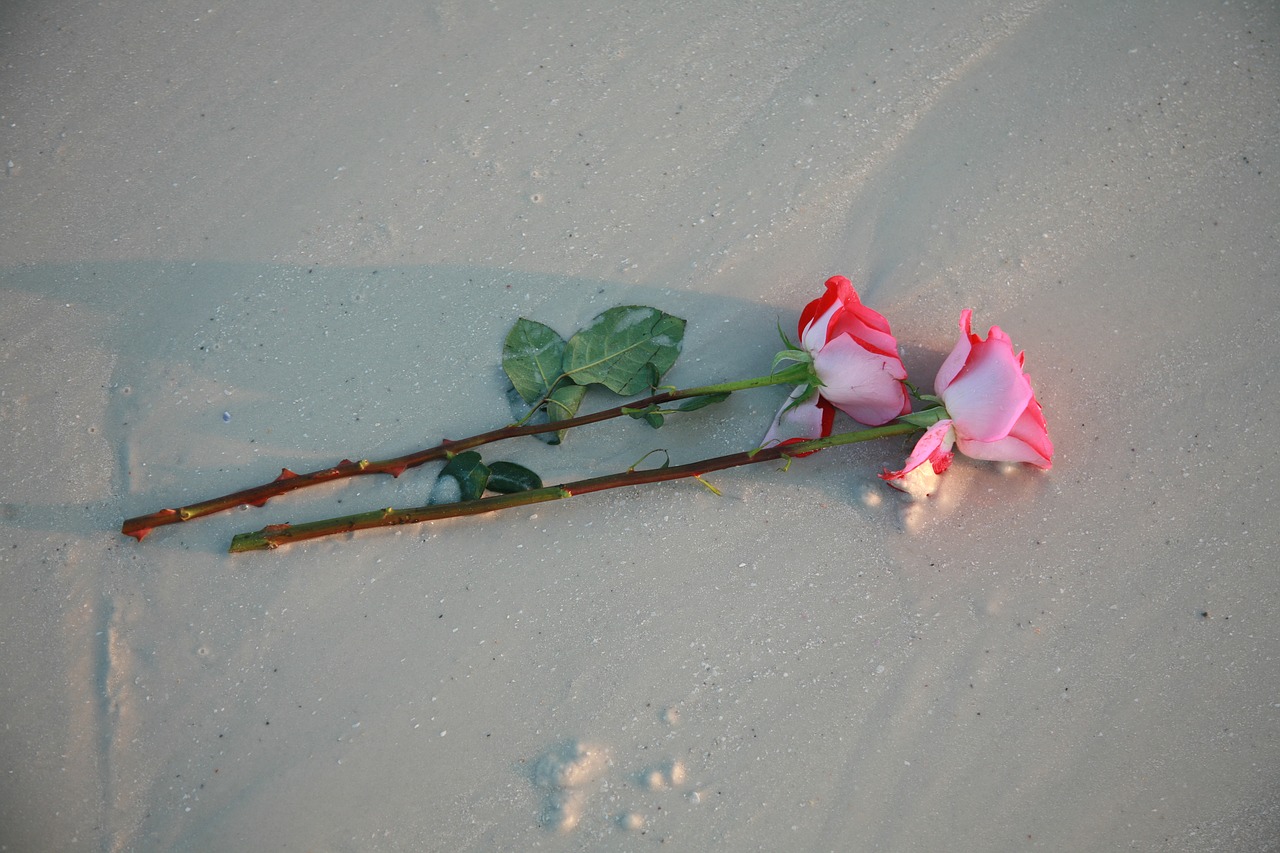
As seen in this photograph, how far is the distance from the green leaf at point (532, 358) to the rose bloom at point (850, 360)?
A: 25cm

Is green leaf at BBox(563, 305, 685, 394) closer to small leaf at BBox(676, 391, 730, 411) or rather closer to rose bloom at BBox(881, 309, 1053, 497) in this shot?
small leaf at BBox(676, 391, 730, 411)

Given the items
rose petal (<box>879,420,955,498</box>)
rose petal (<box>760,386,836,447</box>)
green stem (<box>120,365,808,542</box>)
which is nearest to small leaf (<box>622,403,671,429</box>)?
green stem (<box>120,365,808,542</box>)

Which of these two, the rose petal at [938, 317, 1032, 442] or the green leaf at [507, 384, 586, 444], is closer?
the rose petal at [938, 317, 1032, 442]

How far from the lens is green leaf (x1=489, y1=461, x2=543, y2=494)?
2.83 feet

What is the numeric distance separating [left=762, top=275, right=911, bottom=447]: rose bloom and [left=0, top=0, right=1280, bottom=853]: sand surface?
3.8 inches

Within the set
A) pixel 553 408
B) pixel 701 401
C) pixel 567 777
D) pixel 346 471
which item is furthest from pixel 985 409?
pixel 346 471

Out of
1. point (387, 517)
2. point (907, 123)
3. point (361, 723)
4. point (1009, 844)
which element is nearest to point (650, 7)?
point (907, 123)

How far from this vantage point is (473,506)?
2.79 ft

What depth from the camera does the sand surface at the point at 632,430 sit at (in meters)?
0.82

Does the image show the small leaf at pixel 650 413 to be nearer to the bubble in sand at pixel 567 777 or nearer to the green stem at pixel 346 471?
the green stem at pixel 346 471

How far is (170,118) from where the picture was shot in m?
1.00

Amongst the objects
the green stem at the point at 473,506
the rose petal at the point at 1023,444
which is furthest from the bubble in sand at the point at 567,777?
the rose petal at the point at 1023,444

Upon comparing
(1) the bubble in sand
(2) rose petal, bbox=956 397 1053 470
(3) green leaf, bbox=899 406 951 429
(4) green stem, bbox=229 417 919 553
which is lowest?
(1) the bubble in sand

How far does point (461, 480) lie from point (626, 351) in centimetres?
21
